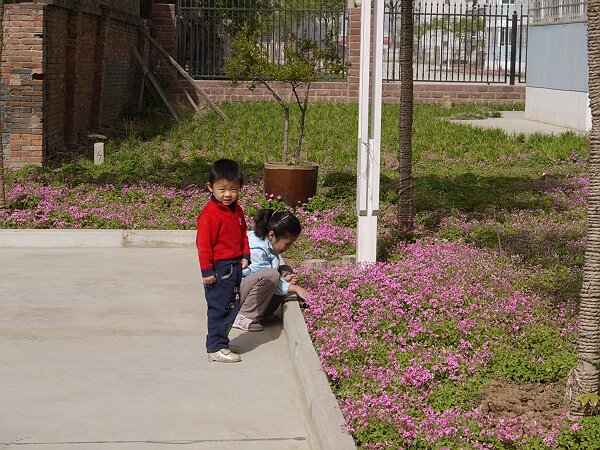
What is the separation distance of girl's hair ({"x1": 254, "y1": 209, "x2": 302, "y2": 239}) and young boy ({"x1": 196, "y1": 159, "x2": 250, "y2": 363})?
97 cm

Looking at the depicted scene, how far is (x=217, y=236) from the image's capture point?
726 centimetres

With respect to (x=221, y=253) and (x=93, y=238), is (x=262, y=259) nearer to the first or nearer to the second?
(x=221, y=253)

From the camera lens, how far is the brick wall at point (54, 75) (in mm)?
15492

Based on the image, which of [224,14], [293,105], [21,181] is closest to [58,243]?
[21,181]

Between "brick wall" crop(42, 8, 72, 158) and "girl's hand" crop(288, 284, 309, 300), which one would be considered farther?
"brick wall" crop(42, 8, 72, 158)

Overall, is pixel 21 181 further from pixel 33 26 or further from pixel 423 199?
pixel 423 199

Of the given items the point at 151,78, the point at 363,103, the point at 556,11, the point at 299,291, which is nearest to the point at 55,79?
→ the point at 151,78

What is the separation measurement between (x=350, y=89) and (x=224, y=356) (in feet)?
67.5

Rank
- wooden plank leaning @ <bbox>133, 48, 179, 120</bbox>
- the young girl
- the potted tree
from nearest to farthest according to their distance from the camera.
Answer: the young girl, the potted tree, wooden plank leaning @ <bbox>133, 48, 179, 120</bbox>

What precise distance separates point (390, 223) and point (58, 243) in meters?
3.56

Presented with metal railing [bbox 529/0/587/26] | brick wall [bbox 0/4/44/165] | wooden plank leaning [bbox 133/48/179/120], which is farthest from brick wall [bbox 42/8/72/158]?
metal railing [bbox 529/0/587/26]

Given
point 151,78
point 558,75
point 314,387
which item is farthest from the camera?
point 558,75

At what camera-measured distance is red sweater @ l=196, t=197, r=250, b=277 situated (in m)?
7.18

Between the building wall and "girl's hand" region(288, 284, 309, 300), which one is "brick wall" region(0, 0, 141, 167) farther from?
the building wall
